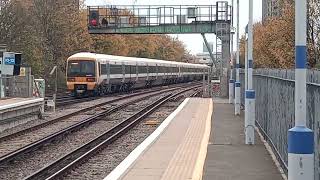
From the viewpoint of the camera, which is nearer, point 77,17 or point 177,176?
point 177,176

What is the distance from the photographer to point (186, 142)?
46.9ft

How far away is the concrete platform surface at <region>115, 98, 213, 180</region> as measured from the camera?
32.7ft

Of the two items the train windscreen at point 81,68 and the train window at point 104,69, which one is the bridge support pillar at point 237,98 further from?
the train window at point 104,69

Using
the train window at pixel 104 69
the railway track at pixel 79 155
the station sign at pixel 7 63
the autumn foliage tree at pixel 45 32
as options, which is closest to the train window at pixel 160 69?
the autumn foliage tree at pixel 45 32

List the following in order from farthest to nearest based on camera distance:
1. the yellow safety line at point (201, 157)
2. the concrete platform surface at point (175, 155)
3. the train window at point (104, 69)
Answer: the train window at point (104, 69), the concrete platform surface at point (175, 155), the yellow safety line at point (201, 157)

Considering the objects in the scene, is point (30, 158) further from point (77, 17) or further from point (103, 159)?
point (77, 17)

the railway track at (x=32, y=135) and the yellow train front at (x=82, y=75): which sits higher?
the yellow train front at (x=82, y=75)

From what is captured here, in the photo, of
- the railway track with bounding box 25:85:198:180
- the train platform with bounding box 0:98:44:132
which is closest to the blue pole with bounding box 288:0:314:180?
the railway track with bounding box 25:85:198:180

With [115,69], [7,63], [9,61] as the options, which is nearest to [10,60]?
[9,61]

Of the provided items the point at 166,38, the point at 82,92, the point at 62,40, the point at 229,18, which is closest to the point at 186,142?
the point at 82,92

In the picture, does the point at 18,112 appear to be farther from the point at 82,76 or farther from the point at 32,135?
the point at 82,76

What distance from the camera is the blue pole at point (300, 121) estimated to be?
5.47 metres

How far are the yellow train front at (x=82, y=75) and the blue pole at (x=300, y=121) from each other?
33102 mm

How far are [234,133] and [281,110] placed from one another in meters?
5.46
